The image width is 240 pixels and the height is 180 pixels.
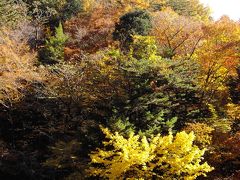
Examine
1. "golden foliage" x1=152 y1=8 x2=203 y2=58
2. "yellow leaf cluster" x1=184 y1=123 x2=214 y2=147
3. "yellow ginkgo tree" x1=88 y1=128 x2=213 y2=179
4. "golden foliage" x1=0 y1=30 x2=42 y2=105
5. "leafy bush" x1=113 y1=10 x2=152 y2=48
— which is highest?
"leafy bush" x1=113 y1=10 x2=152 y2=48

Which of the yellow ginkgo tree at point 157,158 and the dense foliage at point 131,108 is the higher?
the dense foliage at point 131,108

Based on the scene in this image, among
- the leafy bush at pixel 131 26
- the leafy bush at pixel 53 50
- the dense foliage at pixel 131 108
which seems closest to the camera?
the dense foliage at pixel 131 108

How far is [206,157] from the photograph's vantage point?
60.0 feet

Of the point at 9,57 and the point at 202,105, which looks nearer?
the point at 202,105

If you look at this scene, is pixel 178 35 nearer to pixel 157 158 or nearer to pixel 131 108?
pixel 131 108

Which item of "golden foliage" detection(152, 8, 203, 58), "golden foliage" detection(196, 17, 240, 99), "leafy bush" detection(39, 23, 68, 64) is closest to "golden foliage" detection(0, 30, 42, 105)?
"leafy bush" detection(39, 23, 68, 64)

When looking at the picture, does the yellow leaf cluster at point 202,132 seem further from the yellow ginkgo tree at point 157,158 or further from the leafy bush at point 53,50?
the leafy bush at point 53,50

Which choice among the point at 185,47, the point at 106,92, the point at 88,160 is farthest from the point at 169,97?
the point at 185,47

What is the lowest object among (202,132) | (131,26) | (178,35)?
(202,132)

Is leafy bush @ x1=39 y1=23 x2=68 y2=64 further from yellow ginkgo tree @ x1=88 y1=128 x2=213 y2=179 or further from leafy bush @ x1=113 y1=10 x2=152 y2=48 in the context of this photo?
yellow ginkgo tree @ x1=88 y1=128 x2=213 y2=179

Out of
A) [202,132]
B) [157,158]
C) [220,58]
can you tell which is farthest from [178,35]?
[157,158]

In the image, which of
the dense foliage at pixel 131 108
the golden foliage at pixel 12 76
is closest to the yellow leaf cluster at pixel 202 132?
the dense foliage at pixel 131 108

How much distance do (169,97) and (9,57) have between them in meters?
11.4

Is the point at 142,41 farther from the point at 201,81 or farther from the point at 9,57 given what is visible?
the point at 9,57
